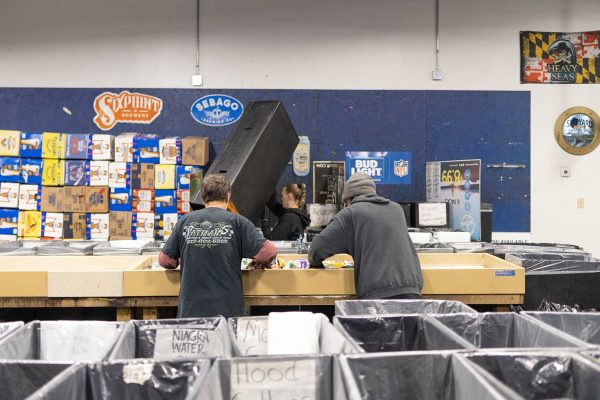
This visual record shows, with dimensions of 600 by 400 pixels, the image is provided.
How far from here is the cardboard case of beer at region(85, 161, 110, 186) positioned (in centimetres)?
651

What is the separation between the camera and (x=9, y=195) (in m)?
6.55

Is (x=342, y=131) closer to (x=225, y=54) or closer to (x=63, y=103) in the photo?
(x=225, y=54)

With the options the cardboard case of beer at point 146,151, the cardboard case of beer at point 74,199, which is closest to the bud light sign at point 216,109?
the cardboard case of beer at point 146,151

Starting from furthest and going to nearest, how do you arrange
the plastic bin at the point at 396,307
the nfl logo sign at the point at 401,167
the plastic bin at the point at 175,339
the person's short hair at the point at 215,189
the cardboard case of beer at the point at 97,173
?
the nfl logo sign at the point at 401,167
the cardboard case of beer at the point at 97,173
the person's short hair at the point at 215,189
the plastic bin at the point at 396,307
the plastic bin at the point at 175,339

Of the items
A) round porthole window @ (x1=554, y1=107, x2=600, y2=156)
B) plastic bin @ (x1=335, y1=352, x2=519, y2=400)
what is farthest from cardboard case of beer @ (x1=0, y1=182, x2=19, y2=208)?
round porthole window @ (x1=554, y1=107, x2=600, y2=156)

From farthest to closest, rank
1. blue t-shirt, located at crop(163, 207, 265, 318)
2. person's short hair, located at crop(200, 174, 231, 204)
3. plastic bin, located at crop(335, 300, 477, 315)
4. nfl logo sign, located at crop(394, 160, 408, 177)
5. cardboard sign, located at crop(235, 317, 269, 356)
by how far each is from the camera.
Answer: nfl logo sign, located at crop(394, 160, 408, 177) < person's short hair, located at crop(200, 174, 231, 204) < blue t-shirt, located at crop(163, 207, 265, 318) < plastic bin, located at crop(335, 300, 477, 315) < cardboard sign, located at crop(235, 317, 269, 356)

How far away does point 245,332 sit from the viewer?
7.67 ft

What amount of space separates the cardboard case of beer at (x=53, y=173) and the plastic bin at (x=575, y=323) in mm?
5659

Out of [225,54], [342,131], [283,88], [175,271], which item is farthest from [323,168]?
[175,271]

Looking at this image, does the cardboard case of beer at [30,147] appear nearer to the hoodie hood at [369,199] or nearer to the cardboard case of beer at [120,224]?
the cardboard case of beer at [120,224]

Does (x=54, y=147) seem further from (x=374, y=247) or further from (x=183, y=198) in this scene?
(x=374, y=247)

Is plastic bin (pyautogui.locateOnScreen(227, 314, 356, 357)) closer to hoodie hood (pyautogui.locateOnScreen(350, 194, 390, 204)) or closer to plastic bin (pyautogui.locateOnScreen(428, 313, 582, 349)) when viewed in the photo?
plastic bin (pyautogui.locateOnScreen(428, 313, 582, 349))

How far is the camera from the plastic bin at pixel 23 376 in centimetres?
172

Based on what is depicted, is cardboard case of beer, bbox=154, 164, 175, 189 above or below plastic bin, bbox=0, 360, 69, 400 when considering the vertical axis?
above
